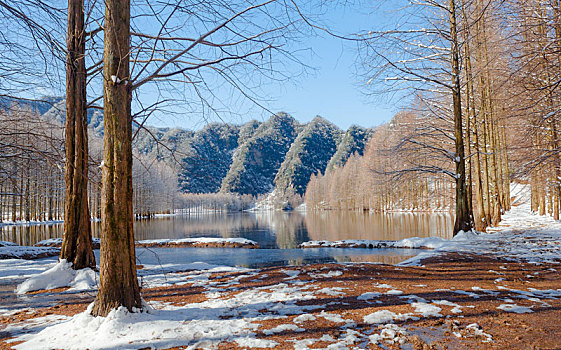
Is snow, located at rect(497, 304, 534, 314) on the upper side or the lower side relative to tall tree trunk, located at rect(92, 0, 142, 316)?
lower

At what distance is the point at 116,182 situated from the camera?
386cm

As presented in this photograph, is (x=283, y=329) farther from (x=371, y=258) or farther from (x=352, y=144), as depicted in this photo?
(x=352, y=144)

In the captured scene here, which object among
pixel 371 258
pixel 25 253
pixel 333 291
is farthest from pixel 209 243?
pixel 333 291

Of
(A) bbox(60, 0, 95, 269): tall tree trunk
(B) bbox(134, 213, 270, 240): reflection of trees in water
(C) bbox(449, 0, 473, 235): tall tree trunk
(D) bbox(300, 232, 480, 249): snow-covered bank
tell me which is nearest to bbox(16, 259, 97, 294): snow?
(A) bbox(60, 0, 95, 269): tall tree trunk

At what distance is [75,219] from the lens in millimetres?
7383

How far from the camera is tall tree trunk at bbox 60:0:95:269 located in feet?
23.9

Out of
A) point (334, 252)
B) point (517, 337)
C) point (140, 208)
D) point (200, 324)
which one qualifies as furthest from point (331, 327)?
point (140, 208)

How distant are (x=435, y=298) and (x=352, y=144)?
18159 centimetres

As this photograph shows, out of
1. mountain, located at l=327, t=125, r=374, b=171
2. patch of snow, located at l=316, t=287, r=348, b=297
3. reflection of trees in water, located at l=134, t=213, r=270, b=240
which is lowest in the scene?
reflection of trees in water, located at l=134, t=213, r=270, b=240

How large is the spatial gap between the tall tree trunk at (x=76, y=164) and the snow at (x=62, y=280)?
0.23 m

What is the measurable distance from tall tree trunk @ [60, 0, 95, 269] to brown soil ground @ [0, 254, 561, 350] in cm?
237

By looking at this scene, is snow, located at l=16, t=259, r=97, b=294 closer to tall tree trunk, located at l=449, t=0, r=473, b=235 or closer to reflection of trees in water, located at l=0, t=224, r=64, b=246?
tall tree trunk, located at l=449, t=0, r=473, b=235

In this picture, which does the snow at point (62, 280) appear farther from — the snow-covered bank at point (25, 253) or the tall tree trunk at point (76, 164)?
the snow-covered bank at point (25, 253)

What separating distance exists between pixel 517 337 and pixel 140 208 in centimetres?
6765
